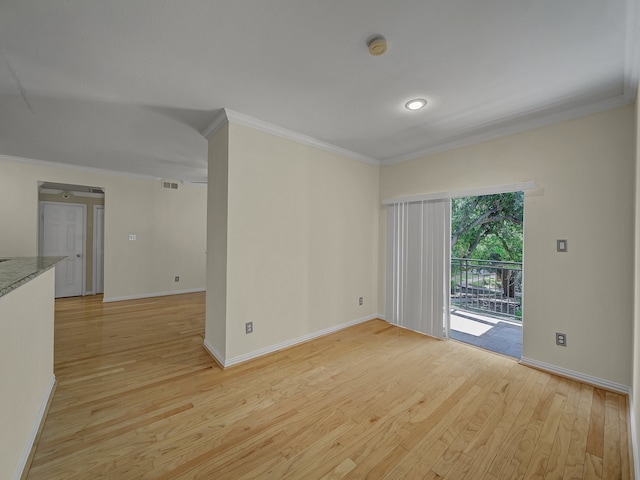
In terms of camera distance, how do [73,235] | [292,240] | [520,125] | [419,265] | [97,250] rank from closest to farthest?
1. [520,125]
2. [292,240]
3. [419,265]
4. [73,235]
5. [97,250]

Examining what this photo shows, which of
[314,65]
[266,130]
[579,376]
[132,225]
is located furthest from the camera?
[132,225]

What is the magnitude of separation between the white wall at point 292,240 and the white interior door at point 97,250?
4424 mm

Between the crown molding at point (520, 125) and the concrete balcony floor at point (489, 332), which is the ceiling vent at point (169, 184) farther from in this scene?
the concrete balcony floor at point (489, 332)

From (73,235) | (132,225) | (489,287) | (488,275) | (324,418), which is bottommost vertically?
(324,418)

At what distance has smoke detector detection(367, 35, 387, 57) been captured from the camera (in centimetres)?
155

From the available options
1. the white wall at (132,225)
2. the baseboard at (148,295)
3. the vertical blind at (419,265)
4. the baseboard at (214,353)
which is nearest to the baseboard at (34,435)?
the baseboard at (214,353)

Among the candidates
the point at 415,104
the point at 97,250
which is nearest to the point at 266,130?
the point at 415,104

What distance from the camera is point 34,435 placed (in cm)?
158

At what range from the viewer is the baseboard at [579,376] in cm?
214

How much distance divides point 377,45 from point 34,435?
10.2ft

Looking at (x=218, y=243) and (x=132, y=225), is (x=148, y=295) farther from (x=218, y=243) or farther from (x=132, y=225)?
(x=218, y=243)

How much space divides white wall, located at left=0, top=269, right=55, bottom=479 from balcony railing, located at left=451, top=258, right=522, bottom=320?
5104 millimetres

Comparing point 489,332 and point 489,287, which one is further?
point 489,287

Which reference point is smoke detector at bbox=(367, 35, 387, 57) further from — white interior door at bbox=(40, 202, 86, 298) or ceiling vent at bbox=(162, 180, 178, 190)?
white interior door at bbox=(40, 202, 86, 298)
